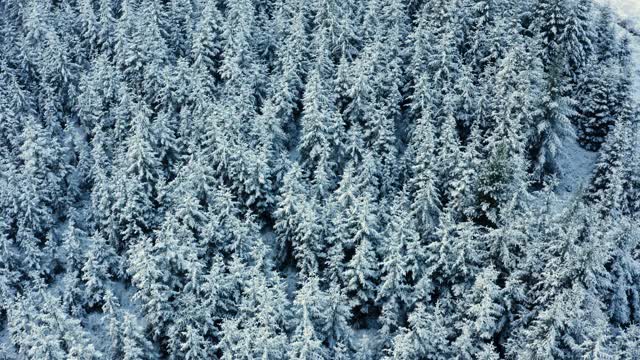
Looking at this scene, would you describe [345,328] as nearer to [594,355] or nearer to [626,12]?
[594,355]

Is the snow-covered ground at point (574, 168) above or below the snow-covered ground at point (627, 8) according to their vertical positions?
below

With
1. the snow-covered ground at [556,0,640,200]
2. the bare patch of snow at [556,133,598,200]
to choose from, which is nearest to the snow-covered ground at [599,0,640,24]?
the snow-covered ground at [556,0,640,200]

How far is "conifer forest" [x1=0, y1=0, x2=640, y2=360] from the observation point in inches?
1346

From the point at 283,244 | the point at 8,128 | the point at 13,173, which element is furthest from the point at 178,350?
the point at 8,128

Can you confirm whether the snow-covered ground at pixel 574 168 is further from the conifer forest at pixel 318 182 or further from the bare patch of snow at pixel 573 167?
the conifer forest at pixel 318 182

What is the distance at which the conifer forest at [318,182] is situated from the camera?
112ft

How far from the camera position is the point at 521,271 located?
112ft

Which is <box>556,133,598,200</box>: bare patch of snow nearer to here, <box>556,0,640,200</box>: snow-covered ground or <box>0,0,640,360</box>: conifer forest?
<box>556,0,640,200</box>: snow-covered ground

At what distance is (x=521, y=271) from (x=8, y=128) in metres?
40.2

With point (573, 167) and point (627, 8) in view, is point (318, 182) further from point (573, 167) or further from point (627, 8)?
point (627, 8)

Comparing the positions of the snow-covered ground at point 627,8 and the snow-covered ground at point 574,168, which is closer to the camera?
the snow-covered ground at point 574,168

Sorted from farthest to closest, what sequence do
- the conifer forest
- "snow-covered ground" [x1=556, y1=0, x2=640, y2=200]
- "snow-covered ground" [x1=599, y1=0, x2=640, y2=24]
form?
"snow-covered ground" [x1=599, y1=0, x2=640, y2=24] < "snow-covered ground" [x1=556, y1=0, x2=640, y2=200] < the conifer forest

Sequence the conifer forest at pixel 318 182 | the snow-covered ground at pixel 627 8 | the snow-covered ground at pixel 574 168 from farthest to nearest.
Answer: the snow-covered ground at pixel 627 8, the snow-covered ground at pixel 574 168, the conifer forest at pixel 318 182

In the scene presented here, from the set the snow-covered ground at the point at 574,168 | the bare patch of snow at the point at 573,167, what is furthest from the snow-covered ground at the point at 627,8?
the bare patch of snow at the point at 573,167
